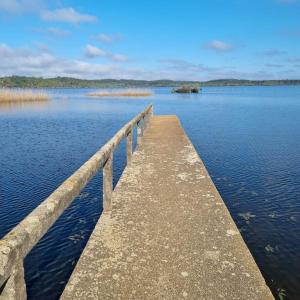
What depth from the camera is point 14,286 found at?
2301mm

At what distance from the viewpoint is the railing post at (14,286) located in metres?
2.21

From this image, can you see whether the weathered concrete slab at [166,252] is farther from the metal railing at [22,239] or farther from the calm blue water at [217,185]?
the calm blue water at [217,185]

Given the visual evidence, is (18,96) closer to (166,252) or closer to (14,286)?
(166,252)

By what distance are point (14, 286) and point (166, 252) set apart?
252 cm

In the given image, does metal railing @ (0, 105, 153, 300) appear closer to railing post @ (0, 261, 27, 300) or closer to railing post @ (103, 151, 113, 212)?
railing post @ (0, 261, 27, 300)

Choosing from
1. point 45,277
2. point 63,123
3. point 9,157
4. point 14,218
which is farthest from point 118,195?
point 63,123

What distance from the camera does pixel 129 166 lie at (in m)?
9.45

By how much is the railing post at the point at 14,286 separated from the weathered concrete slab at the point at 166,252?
125cm

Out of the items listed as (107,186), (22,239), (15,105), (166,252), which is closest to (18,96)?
(15,105)

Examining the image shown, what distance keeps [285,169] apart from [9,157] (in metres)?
12.8

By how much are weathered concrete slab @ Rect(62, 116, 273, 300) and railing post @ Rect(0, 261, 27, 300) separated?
1.25 metres

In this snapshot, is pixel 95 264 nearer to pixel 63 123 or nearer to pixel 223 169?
pixel 223 169

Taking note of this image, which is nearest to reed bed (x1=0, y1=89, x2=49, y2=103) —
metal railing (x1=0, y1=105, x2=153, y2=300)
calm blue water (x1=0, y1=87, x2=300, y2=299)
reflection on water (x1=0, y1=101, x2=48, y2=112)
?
reflection on water (x1=0, y1=101, x2=48, y2=112)

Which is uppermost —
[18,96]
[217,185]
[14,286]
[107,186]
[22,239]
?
[22,239]
